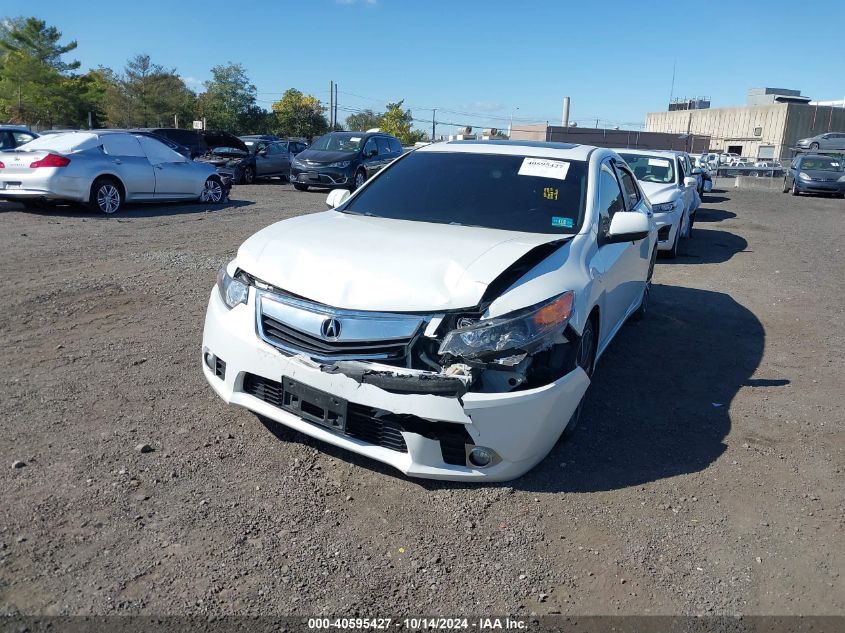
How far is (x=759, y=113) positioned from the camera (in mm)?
70688

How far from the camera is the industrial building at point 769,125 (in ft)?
220

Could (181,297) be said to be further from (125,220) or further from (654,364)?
(125,220)

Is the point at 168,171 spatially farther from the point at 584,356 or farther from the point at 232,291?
the point at 584,356

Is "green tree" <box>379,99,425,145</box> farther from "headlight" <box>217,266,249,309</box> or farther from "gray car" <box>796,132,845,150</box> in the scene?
"headlight" <box>217,266,249,309</box>

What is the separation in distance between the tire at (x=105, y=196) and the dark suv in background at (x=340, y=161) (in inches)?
294

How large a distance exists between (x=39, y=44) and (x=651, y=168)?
59516 mm

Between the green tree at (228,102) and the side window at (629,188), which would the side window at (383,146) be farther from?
the green tree at (228,102)

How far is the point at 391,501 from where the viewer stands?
3.31 meters

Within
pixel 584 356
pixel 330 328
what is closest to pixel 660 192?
pixel 584 356

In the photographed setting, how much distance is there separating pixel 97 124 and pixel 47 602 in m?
61.9

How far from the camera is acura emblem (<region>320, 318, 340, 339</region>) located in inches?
127

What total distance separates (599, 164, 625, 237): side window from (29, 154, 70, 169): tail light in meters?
10.1

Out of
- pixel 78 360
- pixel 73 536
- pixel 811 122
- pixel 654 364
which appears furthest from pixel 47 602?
pixel 811 122

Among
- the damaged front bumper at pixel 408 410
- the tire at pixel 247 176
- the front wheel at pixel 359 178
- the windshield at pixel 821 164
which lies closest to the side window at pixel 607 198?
the damaged front bumper at pixel 408 410
